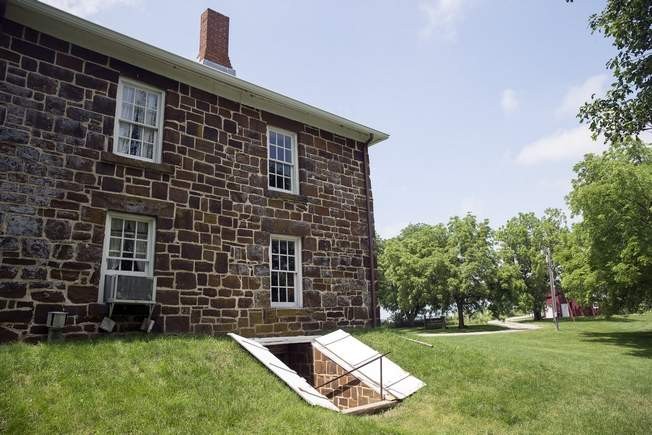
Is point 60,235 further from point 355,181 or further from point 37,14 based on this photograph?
point 355,181

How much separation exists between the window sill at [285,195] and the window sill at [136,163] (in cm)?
233

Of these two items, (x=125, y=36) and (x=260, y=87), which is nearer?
(x=125, y=36)

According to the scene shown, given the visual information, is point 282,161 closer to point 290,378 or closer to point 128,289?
point 128,289

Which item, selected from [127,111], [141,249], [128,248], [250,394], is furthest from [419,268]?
[250,394]

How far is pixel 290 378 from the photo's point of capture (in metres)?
6.89

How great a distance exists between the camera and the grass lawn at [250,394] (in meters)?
4.85

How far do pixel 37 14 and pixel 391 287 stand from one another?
127 feet

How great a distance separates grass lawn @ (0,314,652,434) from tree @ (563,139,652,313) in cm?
834

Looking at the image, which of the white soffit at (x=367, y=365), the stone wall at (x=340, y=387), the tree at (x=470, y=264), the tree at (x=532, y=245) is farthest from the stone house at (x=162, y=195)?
the tree at (x=532, y=245)

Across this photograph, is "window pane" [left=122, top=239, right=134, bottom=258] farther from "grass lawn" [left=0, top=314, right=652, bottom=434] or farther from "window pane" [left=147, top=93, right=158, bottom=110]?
"window pane" [left=147, top=93, right=158, bottom=110]

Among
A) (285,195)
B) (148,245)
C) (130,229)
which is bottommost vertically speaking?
(148,245)

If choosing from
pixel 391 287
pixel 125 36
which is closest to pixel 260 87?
pixel 125 36

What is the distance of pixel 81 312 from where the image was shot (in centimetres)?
739

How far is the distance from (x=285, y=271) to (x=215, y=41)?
6.32 m
